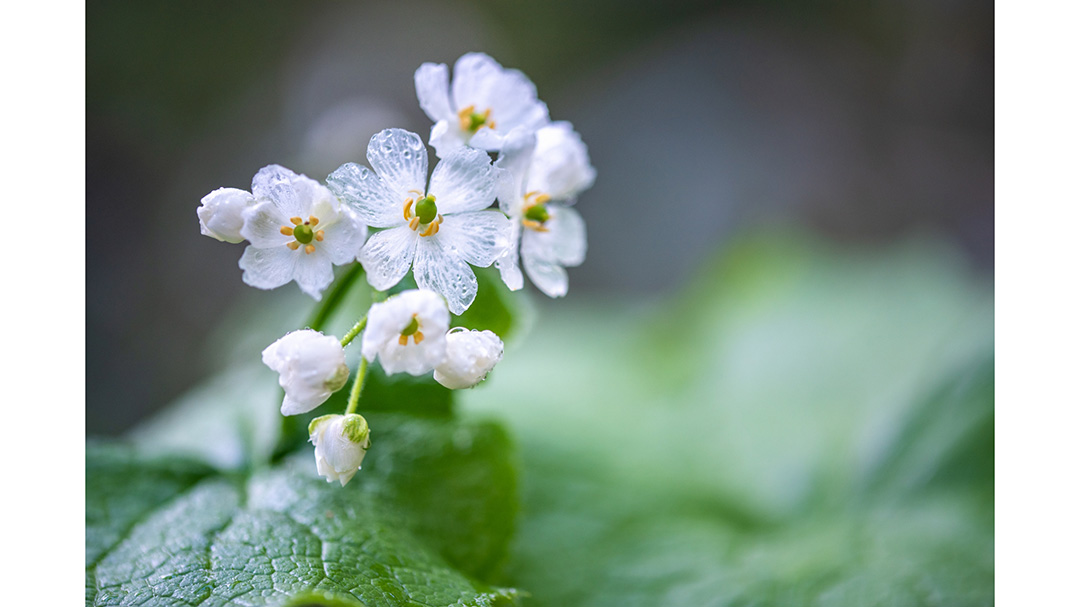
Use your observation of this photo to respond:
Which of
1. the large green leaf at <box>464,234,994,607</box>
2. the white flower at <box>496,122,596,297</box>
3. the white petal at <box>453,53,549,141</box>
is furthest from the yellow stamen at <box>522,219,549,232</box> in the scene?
the large green leaf at <box>464,234,994,607</box>

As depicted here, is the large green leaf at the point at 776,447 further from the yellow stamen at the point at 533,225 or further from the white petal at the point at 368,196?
the white petal at the point at 368,196

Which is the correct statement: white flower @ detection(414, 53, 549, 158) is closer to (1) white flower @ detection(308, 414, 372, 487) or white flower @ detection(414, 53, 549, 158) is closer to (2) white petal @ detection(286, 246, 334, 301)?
(2) white petal @ detection(286, 246, 334, 301)

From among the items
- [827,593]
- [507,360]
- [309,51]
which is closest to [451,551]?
[827,593]

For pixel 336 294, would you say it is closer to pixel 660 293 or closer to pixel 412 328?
pixel 412 328

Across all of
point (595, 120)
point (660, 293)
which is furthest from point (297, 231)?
point (595, 120)

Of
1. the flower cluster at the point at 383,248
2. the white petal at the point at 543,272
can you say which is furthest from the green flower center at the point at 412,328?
the white petal at the point at 543,272

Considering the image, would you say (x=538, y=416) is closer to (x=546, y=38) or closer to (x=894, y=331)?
(x=894, y=331)
